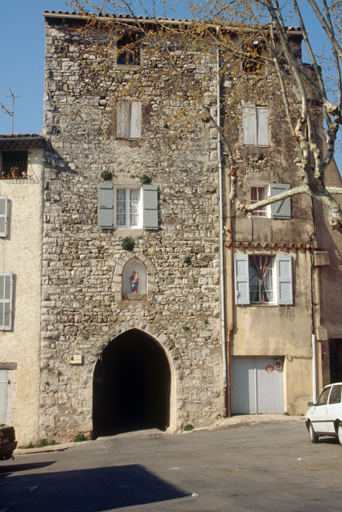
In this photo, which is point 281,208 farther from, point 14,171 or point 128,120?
point 14,171

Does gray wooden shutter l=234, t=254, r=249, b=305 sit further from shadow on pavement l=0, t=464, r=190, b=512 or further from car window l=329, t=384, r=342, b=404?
shadow on pavement l=0, t=464, r=190, b=512

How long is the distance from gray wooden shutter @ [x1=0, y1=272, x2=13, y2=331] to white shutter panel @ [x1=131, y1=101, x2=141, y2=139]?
213 inches

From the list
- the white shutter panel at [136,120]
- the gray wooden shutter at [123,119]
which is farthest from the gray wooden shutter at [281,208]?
the gray wooden shutter at [123,119]

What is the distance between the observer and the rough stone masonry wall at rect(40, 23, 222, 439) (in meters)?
15.4

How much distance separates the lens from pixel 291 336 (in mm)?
15914

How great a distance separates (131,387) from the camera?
82.5ft

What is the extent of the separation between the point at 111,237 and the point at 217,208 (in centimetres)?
319

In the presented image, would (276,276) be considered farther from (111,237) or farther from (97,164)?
(97,164)

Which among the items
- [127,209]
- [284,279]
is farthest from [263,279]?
[127,209]

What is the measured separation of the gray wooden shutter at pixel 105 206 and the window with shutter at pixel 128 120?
5.32 feet

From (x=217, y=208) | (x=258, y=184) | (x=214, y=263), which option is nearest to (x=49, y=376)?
(x=214, y=263)

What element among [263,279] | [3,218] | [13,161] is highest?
[13,161]

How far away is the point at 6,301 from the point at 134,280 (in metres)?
3.61

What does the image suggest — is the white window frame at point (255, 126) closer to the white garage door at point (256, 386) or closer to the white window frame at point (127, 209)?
the white window frame at point (127, 209)
